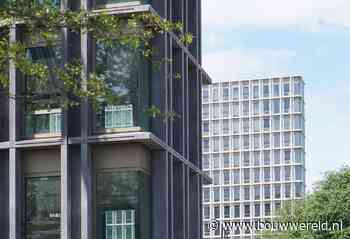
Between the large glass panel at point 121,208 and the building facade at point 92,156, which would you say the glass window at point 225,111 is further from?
the large glass panel at point 121,208

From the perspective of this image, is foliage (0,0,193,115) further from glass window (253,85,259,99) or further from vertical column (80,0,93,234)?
glass window (253,85,259,99)

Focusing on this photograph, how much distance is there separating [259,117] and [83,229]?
6045 inches

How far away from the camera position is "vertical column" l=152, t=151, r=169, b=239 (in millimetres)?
38312

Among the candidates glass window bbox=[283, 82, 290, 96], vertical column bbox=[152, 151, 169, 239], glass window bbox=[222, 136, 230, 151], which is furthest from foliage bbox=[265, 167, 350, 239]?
glass window bbox=[222, 136, 230, 151]

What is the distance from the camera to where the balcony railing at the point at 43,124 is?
3850 cm

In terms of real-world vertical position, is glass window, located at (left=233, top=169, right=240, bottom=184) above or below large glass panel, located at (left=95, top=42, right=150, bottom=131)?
below

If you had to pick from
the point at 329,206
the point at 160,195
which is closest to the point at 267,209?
the point at 329,206

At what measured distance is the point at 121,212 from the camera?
3800cm

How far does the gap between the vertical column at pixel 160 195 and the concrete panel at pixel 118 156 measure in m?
0.67

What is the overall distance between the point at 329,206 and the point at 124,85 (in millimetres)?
43735

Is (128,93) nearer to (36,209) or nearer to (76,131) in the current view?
(76,131)

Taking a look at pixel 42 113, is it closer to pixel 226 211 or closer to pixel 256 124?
pixel 226 211

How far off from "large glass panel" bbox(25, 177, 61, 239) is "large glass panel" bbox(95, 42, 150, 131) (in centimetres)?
255

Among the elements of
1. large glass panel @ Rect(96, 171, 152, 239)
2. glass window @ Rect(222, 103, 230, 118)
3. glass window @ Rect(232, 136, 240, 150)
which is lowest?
large glass panel @ Rect(96, 171, 152, 239)
